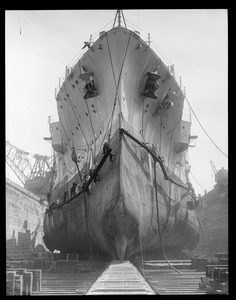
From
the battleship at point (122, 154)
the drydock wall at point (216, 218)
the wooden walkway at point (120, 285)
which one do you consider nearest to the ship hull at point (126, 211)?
the battleship at point (122, 154)

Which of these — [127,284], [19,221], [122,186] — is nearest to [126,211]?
[122,186]

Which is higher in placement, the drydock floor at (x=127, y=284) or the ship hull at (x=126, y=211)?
the ship hull at (x=126, y=211)

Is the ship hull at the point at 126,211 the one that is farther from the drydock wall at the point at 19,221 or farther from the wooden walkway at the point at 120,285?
the drydock wall at the point at 19,221

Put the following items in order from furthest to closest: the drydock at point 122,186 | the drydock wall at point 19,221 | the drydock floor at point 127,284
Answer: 1. the drydock wall at point 19,221
2. the drydock at point 122,186
3. the drydock floor at point 127,284

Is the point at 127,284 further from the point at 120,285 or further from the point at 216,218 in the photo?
the point at 216,218

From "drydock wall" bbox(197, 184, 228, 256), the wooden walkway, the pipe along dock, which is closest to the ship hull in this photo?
the pipe along dock

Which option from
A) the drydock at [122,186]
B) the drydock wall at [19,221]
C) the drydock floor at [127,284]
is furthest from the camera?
the drydock wall at [19,221]

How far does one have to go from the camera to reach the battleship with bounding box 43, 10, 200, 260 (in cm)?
716

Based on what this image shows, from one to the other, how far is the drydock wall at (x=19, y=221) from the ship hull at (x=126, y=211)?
21.2ft

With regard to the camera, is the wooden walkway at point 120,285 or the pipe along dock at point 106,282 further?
the pipe along dock at point 106,282

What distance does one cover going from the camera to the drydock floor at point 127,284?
399cm

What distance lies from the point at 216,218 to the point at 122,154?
532 inches

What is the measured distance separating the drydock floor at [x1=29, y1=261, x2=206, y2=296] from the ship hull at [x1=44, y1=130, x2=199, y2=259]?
0.79 metres
